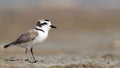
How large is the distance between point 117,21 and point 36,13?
8.51 meters

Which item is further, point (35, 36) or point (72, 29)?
point (72, 29)

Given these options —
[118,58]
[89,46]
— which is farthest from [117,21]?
[118,58]

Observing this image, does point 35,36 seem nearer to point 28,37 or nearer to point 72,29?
point 28,37

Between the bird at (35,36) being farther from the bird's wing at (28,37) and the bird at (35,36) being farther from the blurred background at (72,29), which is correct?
the blurred background at (72,29)

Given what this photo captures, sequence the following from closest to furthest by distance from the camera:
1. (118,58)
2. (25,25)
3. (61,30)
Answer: (118,58)
(61,30)
(25,25)

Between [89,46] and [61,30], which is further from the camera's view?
[61,30]

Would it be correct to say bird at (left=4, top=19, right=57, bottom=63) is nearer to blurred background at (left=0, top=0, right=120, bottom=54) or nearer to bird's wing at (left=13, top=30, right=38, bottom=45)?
bird's wing at (left=13, top=30, right=38, bottom=45)

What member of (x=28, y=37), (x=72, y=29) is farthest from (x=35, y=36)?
(x=72, y=29)

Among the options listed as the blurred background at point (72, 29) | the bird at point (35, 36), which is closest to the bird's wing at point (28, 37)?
the bird at point (35, 36)

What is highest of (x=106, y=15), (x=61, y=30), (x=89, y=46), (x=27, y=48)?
(x=106, y=15)

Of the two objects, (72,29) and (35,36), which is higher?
(72,29)

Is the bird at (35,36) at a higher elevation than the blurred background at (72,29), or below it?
below

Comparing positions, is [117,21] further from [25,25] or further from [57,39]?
[57,39]

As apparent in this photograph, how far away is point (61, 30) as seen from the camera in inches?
1566
